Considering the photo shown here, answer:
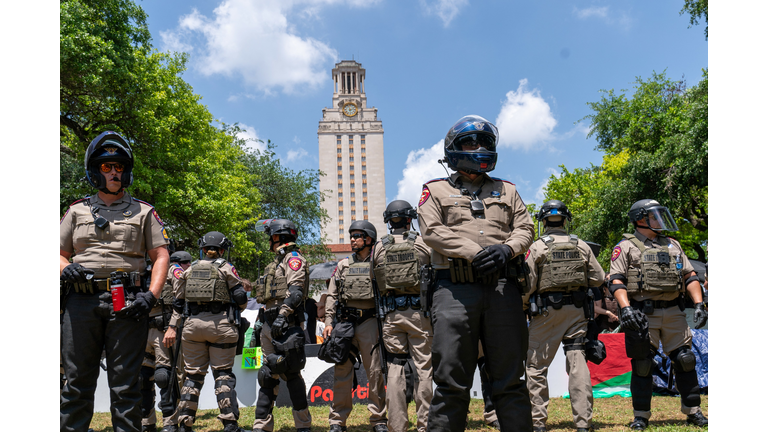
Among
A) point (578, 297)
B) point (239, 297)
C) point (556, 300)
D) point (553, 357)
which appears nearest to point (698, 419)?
point (553, 357)

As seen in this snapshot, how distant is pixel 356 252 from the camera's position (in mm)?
6965

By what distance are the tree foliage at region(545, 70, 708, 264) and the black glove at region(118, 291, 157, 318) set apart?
17066 millimetres

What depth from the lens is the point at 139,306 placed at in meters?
4.21

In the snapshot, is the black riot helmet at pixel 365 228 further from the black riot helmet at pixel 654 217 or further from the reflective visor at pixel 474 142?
the black riot helmet at pixel 654 217

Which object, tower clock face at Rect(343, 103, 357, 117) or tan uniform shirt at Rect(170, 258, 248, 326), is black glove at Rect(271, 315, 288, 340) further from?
tower clock face at Rect(343, 103, 357, 117)

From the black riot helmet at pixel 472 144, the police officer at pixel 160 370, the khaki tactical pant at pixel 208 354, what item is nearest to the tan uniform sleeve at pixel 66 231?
the police officer at pixel 160 370

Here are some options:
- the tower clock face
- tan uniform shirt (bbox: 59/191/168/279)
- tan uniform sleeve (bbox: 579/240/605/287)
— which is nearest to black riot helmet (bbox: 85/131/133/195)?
tan uniform shirt (bbox: 59/191/168/279)

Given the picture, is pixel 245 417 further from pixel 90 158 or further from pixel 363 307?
pixel 90 158

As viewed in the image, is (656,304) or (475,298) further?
(656,304)

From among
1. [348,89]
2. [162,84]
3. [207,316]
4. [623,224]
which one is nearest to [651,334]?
[207,316]

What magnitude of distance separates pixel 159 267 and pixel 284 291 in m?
2.11

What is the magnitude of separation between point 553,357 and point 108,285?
4.69 metres

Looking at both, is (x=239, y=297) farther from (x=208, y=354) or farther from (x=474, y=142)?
(x=474, y=142)

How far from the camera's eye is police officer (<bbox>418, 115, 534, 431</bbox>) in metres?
3.73
